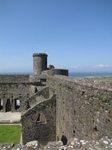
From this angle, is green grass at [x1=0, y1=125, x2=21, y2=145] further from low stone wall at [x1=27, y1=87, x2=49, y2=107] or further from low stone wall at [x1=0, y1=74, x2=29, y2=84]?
low stone wall at [x1=0, y1=74, x2=29, y2=84]

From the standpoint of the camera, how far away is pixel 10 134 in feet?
61.3

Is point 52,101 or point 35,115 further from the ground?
point 52,101

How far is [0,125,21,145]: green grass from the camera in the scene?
17062 millimetres

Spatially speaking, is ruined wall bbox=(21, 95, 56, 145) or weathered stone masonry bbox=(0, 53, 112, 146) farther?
ruined wall bbox=(21, 95, 56, 145)

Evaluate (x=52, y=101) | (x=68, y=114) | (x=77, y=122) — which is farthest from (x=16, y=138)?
(x=77, y=122)

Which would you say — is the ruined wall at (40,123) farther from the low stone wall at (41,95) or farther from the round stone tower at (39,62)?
the round stone tower at (39,62)

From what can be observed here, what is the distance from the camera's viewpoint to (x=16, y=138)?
1759 cm

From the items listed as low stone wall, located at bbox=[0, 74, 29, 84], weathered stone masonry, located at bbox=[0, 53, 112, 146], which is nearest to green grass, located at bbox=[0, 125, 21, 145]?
weathered stone masonry, located at bbox=[0, 53, 112, 146]

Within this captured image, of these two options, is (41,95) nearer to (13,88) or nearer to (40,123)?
(40,123)

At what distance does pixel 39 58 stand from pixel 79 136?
71.8 feet

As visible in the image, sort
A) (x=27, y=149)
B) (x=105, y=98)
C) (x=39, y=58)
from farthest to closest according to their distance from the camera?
(x=39, y=58), (x=105, y=98), (x=27, y=149)

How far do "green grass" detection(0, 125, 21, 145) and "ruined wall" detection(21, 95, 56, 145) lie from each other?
3.46 metres

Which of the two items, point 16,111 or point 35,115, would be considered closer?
point 35,115

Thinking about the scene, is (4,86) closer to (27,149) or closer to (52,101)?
(52,101)
